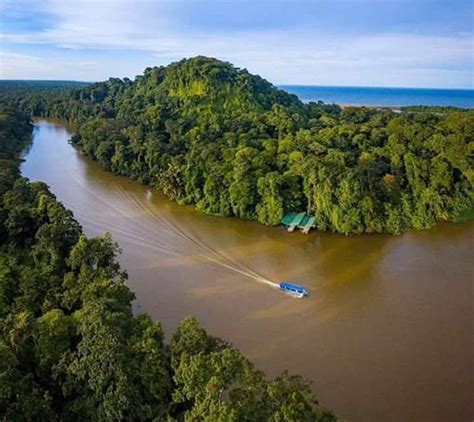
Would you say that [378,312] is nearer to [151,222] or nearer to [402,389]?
[402,389]

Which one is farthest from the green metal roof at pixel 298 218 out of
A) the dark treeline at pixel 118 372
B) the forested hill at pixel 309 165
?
the dark treeline at pixel 118 372

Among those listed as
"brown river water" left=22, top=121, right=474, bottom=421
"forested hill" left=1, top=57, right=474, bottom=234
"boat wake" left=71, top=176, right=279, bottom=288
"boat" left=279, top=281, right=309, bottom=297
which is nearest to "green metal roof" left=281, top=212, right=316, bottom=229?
"forested hill" left=1, top=57, right=474, bottom=234

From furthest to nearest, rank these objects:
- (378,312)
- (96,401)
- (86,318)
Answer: (378,312) < (86,318) < (96,401)

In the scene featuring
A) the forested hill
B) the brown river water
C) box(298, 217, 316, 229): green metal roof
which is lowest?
the brown river water

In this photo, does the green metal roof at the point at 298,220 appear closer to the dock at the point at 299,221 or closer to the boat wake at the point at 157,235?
the dock at the point at 299,221

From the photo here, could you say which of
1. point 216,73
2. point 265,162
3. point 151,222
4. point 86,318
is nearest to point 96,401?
point 86,318

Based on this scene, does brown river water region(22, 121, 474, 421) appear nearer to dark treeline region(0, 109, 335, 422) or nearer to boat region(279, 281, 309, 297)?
boat region(279, 281, 309, 297)
